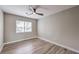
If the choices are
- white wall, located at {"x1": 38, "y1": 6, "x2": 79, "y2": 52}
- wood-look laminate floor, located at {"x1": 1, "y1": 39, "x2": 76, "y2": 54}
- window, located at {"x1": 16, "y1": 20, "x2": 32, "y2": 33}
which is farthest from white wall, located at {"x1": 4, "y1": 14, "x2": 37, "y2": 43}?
white wall, located at {"x1": 38, "y1": 6, "x2": 79, "y2": 52}

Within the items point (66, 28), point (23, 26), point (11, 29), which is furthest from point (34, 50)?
point (23, 26)

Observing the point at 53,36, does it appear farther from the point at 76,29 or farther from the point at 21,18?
the point at 21,18

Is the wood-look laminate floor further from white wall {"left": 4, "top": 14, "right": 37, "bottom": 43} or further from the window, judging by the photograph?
the window

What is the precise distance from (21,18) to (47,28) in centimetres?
207

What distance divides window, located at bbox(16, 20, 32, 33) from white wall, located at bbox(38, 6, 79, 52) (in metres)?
1.97

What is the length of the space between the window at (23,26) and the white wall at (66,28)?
1.97 meters

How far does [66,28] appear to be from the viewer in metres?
2.87

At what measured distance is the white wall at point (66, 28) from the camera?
8.17ft

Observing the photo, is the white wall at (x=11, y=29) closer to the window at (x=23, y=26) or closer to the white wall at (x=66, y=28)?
the window at (x=23, y=26)

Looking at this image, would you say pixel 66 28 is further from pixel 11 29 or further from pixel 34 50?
pixel 11 29

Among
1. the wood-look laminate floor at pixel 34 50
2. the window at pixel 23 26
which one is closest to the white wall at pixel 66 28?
the wood-look laminate floor at pixel 34 50

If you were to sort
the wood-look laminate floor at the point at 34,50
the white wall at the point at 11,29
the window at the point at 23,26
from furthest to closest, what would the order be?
the window at the point at 23,26 → the white wall at the point at 11,29 → the wood-look laminate floor at the point at 34,50

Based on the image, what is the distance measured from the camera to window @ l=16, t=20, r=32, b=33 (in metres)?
4.29
